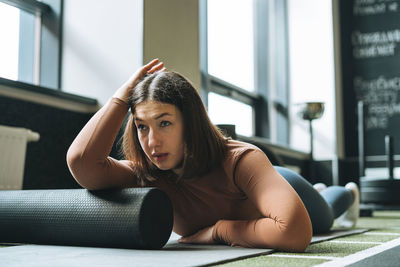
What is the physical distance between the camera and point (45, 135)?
102 inches

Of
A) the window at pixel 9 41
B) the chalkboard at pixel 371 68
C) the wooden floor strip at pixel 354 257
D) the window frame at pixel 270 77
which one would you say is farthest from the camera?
the chalkboard at pixel 371 68

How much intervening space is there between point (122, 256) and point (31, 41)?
1.96 metres

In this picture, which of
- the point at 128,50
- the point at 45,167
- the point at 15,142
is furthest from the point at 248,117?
the point at 15,142

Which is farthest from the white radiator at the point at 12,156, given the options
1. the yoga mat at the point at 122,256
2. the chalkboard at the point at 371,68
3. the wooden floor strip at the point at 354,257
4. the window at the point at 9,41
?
the chalkboard at the point at 371,68

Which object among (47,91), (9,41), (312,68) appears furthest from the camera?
(312,68)

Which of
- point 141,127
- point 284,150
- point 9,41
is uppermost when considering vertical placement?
point 9,41

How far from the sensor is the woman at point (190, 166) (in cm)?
140

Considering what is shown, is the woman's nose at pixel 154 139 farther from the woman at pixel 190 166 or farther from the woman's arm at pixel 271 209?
the woman's arm at pixel 271 209

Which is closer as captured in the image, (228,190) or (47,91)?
(228,190)

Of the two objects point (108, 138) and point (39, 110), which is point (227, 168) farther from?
point (39, 110)

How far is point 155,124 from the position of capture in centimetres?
140

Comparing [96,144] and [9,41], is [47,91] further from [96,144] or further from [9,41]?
[96,144]

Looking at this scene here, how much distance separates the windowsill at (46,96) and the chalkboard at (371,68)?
143 inches

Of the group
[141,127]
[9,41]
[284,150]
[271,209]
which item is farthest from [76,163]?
[284,150]
